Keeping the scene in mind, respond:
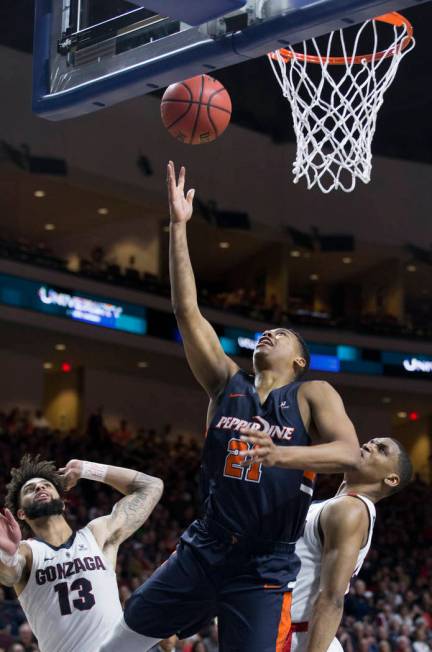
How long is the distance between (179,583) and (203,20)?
235cm

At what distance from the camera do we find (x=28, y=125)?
2255cm

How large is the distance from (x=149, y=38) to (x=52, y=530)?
232 centimetres

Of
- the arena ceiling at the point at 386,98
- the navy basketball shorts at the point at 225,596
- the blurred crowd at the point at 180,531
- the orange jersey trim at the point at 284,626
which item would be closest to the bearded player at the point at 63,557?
the navy basketball shorts at the point at 225,596

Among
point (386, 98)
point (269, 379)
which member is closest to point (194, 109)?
point (269, 379)

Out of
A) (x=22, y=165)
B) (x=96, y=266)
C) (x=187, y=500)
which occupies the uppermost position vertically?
(x=22, y=165)

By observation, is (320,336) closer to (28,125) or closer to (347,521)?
(28,125)

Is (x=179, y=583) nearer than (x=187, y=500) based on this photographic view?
Yes

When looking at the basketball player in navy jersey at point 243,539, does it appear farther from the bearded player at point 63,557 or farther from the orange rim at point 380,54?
the orange rim at point 380,54

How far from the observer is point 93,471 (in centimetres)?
540

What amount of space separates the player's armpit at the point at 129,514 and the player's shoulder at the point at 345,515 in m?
1.24

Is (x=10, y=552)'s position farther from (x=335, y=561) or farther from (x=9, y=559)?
(x=335, y=561)

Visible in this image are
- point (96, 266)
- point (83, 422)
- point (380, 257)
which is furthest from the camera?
point (380, 257)

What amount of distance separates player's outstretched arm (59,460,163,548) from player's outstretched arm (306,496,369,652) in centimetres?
124

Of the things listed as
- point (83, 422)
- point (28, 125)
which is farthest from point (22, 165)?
point (83, 422)
